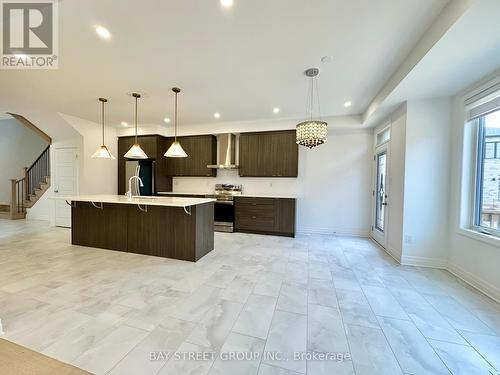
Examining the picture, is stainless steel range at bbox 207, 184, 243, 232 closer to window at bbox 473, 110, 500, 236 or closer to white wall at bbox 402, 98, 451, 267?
white wall at bbox 402, 98, 451, 267

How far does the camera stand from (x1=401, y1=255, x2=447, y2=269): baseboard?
3233 mm

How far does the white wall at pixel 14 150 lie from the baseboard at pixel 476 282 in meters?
11.3

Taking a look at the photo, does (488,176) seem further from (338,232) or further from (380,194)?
(338,232)

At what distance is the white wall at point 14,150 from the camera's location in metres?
7.44

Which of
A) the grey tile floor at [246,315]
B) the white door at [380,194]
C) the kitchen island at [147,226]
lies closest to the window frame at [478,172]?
the grey tile floor at [246,315]

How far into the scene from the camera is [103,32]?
7.20ft

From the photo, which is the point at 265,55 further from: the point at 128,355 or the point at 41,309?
the point at 41,309

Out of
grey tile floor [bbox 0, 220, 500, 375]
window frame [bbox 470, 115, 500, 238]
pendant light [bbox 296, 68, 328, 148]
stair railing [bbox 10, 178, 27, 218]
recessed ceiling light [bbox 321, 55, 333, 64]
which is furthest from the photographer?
stair railing [bbox 10, 178, 27, 218]

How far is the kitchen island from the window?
389cm

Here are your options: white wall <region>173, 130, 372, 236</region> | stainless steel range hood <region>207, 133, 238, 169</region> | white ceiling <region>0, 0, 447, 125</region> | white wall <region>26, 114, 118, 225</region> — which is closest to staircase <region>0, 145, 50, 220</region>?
white wall <region>26, 114, 118, 225</region>

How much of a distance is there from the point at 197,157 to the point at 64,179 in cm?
363

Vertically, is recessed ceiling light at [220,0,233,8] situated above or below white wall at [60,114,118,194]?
above

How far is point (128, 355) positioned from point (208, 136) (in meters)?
5.00
